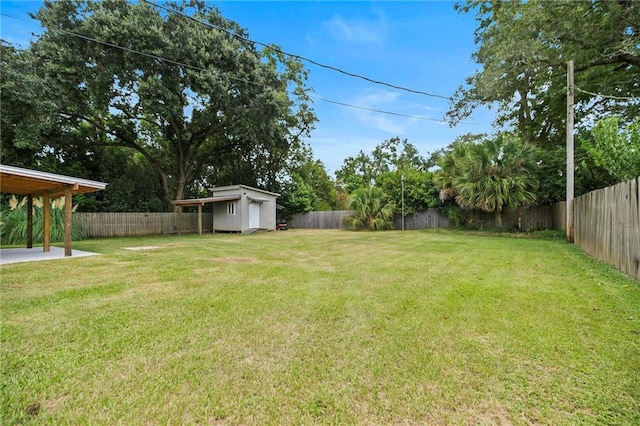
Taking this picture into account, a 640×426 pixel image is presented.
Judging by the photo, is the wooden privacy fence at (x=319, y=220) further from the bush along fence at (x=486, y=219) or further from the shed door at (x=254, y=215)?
the shed door at (x=254, y=215)

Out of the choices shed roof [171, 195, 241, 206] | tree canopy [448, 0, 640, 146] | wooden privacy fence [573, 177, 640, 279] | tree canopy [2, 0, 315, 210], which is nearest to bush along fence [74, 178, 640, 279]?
wooden privacy fence [573, 177, 640, 279]

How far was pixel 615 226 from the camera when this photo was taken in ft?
16.5

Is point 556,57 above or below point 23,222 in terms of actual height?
above

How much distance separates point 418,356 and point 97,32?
15196 millimetres

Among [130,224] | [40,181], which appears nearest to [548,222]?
[40,181]

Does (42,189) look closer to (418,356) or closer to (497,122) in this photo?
(418,356)

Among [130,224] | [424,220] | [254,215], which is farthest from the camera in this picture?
[424,220]

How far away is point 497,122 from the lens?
16469 mm

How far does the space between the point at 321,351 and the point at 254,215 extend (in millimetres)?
16248

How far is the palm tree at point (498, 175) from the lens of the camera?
40.1 ft

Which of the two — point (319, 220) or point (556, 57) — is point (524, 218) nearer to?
point (556, 57)

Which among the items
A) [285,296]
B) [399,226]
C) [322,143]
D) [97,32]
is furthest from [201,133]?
[285,296]

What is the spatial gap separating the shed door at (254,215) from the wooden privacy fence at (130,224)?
11.5ft

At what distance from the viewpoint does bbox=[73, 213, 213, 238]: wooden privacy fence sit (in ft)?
42.4
